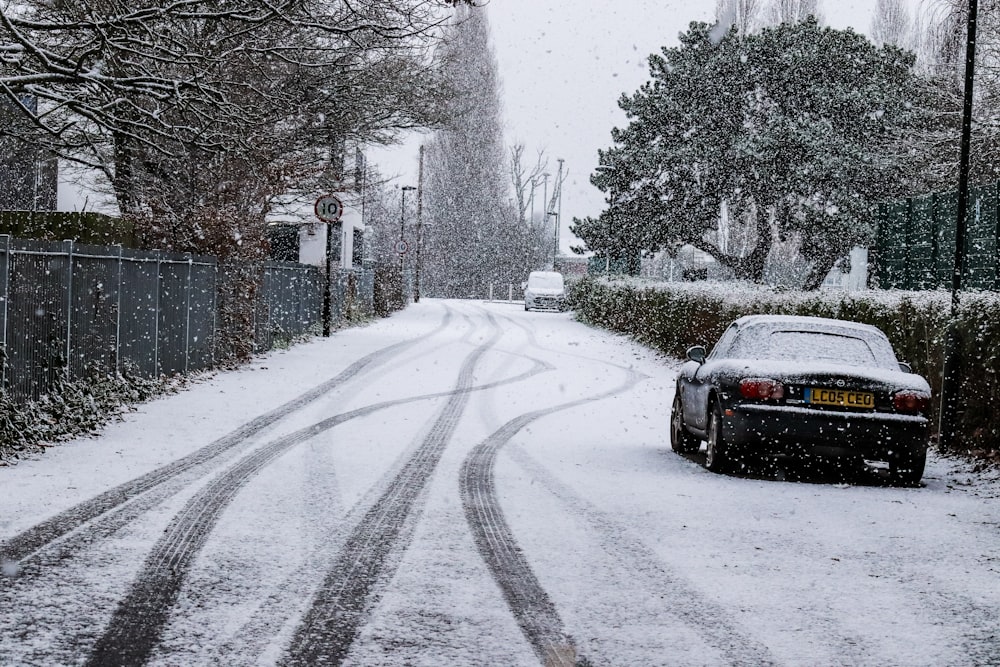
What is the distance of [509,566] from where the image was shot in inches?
250

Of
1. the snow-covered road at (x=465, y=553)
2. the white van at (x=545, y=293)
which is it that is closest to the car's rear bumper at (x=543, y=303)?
the white van at (x=545, y=293)

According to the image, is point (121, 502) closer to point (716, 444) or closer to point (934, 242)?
point (716, 444)

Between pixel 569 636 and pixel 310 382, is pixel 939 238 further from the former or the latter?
pixel 569 636

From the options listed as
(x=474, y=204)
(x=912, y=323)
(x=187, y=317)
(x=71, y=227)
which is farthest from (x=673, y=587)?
(x=474, y=204)

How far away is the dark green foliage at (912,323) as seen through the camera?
1074cm

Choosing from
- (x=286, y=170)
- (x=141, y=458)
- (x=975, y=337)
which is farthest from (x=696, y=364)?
(x=286, y=170)

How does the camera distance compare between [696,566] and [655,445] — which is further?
[655,445]

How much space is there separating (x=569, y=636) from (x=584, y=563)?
4.88ft

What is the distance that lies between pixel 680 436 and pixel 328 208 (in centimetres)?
1678

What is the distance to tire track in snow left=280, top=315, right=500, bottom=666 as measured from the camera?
479cm

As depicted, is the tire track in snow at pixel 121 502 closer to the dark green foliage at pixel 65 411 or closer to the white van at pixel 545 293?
the dark green foliage at pixel 65 411

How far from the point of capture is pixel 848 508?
8.59 meters

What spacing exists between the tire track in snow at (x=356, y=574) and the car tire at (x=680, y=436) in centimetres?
243

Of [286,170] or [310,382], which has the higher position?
[286,170]
